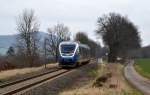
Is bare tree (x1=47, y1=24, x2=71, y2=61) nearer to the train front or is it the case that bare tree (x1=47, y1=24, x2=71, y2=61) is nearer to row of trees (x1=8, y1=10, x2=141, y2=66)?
row of trees (x1=8, y1=10, x2=141, y2=66)

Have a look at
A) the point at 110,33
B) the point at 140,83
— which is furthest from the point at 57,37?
the point at 140,83

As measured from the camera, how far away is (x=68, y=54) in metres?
57.0

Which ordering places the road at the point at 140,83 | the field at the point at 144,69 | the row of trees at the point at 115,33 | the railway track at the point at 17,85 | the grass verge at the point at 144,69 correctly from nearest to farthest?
the railway track at the point at 17,85, the road at the point at 140,83, the grass verge at the point at 144,69, the field at the point at 144,69, the row of trees at the point at 115,33

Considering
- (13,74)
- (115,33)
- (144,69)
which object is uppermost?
(115,33)

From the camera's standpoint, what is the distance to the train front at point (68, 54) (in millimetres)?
56625

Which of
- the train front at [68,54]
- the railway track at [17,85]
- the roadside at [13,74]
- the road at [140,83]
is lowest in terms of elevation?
the road at [140,83]

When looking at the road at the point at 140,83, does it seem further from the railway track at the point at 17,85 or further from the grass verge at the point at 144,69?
the railway track at the point at 17,85

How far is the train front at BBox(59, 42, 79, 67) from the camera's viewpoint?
5662 centimetres

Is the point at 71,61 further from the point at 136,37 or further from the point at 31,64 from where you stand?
the point at 136,37

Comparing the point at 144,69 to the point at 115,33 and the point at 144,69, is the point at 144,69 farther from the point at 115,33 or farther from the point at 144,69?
the point at 115,33

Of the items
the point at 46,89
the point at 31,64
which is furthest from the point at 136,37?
the point at 46,89

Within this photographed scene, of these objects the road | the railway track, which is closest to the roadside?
the railway track

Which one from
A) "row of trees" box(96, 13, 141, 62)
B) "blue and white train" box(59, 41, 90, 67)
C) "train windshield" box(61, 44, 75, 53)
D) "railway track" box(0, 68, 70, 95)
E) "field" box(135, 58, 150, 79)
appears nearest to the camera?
"railway track" box(0, 68, 70, 95)

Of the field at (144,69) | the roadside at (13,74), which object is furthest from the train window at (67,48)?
the field at (144,69)
